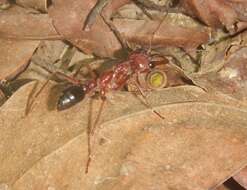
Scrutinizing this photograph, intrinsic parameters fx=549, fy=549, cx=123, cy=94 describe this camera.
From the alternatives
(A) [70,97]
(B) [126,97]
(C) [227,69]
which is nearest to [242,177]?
(C) [227,69]

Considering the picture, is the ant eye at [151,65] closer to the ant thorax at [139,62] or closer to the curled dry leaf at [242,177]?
the ant thorax at [139,62]

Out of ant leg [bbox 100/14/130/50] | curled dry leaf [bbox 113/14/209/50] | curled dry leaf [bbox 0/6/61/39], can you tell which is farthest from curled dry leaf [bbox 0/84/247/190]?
curled dry leaf [bbox 0/6/61/39]

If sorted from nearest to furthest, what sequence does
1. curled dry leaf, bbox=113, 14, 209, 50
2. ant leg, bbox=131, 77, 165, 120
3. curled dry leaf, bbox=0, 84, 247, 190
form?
curled dry leaf, bbox=0, 84, 247, 190
ant leg, bbox=131, 77, 165, 120
curled dry leaf, bbox=113, 14, 209, 50

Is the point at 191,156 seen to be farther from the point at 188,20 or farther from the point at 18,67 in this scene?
the point at 18,67

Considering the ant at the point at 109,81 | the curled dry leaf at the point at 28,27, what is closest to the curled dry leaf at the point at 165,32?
the ant at the point at 109,81

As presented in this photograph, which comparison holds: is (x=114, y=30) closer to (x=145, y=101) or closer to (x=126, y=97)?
(x=126, y=97)

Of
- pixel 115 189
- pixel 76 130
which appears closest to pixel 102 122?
pixel 76 130

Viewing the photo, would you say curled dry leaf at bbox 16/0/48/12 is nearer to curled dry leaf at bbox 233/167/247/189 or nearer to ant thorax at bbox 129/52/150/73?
ant thorax at bbox 129/52/150/73
